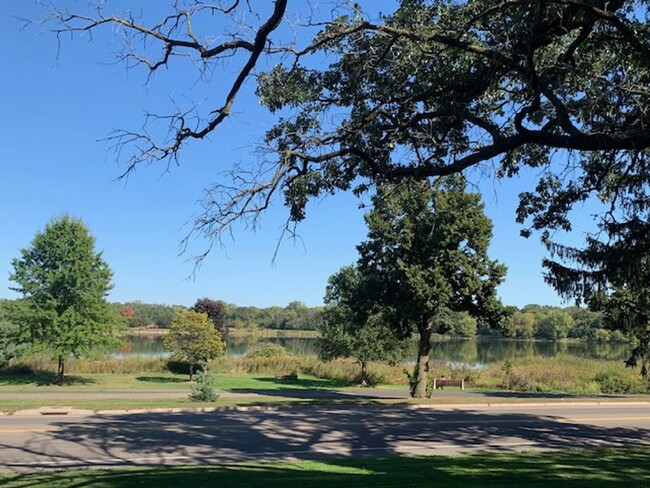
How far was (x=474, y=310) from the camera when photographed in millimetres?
24703

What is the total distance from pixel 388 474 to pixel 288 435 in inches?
209

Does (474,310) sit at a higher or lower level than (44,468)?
higher

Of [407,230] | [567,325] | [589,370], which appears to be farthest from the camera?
[567,325]

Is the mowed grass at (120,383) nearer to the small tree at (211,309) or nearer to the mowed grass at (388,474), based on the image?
the mowed grass at (388,474)

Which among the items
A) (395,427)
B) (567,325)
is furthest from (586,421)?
(567,325)

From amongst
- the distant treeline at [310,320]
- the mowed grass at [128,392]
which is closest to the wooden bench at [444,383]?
the mowed grass at [128,392]

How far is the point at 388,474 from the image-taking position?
869 cm

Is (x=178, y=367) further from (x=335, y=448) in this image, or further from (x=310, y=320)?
(x=310, y=320)

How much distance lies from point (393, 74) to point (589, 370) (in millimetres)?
37950

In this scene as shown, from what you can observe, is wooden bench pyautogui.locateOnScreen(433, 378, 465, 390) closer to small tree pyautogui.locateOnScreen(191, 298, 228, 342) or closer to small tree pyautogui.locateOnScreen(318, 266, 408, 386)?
small tree pyautogui.locateOnScreen(318, 266, 408, 386)

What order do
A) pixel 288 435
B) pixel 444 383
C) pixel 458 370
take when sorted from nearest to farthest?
1. pixel 288 435
2. pixel 444 383
3. pixel 458 370

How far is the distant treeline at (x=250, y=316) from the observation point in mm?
153250

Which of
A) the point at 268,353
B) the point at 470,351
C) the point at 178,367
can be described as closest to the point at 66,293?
the point at 178,367

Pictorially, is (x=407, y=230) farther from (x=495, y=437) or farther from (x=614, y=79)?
(x=614, y=79)
